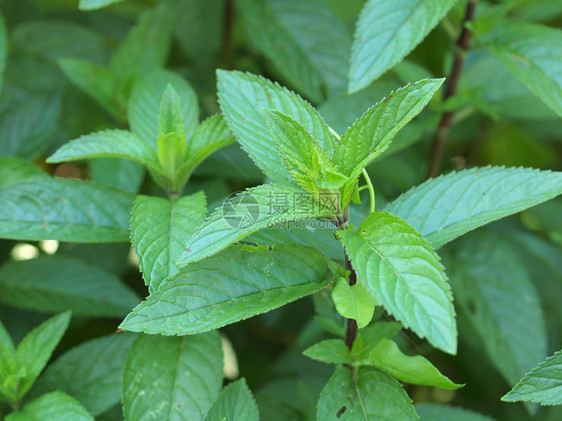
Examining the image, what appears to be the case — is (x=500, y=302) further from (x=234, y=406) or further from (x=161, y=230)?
(x=161, y=230)

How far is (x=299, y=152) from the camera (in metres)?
0.79

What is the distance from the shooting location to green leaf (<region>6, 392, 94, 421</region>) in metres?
0.90

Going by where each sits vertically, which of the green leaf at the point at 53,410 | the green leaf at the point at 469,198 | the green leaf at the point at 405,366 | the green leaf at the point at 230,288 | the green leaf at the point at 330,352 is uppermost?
the green leaf at the point at 469,198

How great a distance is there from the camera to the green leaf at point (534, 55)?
1108 mm

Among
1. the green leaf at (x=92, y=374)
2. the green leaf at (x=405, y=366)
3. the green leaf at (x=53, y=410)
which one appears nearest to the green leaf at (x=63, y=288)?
the green leaf at (x=92, y=374)

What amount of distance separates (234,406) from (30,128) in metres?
0.95

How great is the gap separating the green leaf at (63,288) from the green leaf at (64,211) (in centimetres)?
27

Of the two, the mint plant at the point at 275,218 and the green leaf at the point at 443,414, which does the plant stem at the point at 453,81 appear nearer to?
the mint plant at the point at 275,218

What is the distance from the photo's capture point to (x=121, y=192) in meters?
1.06

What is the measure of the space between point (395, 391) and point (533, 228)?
1.10 m

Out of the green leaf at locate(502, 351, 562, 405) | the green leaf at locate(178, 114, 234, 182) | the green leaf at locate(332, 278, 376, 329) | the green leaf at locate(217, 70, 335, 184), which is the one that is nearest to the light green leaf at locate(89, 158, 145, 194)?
the green leaf at locate(178, 114, 234, 182)

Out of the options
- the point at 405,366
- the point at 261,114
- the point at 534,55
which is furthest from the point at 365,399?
the point at 534,55

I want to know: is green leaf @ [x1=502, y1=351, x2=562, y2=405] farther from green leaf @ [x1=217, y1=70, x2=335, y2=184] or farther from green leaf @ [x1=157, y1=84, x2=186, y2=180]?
green leaf @ [x1=157, y1=84, x2=186, y2=180]

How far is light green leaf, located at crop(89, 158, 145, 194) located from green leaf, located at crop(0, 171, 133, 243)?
7.9 inches
